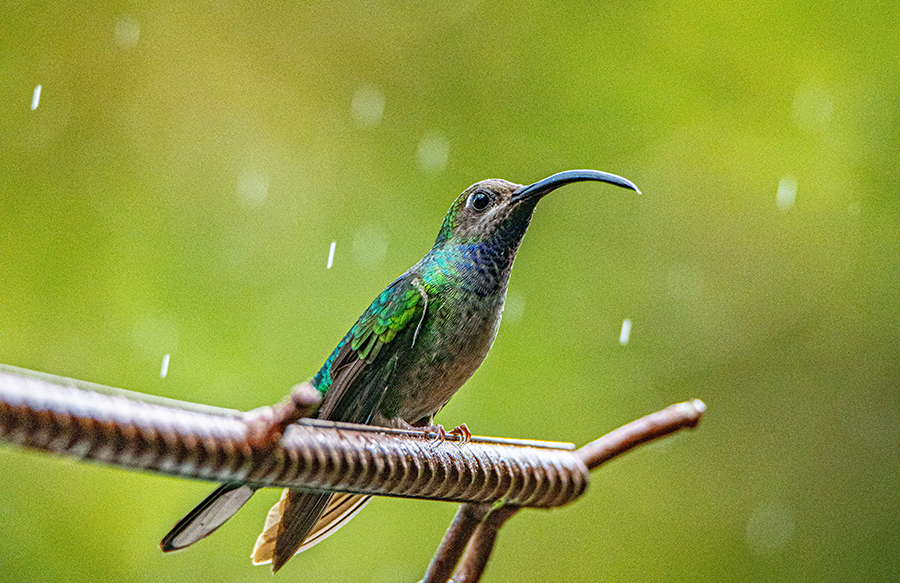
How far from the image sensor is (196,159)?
349cm

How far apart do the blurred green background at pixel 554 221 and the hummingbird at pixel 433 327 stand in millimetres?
1402

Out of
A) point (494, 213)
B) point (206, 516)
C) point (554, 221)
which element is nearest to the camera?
point (206, 516)

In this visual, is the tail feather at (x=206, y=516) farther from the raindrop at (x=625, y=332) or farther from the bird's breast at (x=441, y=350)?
the raindrop at (x=625, y=332)

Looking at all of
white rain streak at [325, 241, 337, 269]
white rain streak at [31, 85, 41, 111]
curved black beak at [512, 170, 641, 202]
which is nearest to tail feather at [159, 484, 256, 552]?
curved black beak at [512, 170, 641, 202]

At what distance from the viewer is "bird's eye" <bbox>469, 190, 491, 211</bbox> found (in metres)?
1.82

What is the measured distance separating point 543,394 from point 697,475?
84 cm

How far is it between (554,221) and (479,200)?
1.93 meters

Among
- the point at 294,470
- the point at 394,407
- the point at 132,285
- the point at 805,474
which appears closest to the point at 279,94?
the point at 132,285

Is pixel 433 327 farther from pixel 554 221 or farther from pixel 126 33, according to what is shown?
pixel 126 33

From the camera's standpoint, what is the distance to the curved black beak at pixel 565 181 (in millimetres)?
1532

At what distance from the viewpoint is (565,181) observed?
159 cm

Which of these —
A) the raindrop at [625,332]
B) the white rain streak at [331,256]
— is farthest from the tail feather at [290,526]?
the raindrop at [625,332]

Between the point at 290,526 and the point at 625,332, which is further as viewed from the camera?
the point at 625,332

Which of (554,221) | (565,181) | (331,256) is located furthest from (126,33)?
(565,181)
